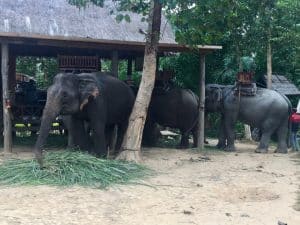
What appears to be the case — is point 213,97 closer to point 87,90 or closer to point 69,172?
point 87,90

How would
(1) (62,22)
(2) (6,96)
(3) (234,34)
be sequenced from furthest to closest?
(3) (234,34) → (1) (62,22) → (2) (6,96)

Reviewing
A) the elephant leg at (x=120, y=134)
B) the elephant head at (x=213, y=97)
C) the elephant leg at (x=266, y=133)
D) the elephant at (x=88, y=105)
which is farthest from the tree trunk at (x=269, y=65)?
the elephant leg at (x=120, y=134)

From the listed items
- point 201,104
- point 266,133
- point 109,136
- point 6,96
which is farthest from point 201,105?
point 6,96

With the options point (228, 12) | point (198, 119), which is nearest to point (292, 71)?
point (198, 119)

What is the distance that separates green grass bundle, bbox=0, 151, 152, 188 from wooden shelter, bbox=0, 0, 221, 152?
271 cm

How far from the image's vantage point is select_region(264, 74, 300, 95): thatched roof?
1650 cm

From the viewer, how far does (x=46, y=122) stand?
942cm

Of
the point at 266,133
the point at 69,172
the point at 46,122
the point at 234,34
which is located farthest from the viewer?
the point at 234,34

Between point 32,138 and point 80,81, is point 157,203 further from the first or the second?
point 32,138

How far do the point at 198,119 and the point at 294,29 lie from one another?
4.50 metres

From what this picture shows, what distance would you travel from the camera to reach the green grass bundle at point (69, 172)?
27.3 ft

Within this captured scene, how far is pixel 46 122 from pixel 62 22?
4.59 m

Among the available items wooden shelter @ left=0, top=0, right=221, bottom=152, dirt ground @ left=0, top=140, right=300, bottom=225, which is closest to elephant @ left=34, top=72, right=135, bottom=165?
wooden shelter @ left=0, top=0, right=221, bottom=152

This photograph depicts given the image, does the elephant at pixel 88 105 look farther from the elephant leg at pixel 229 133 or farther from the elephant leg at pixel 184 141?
the elephant leg at pixel 229 133
